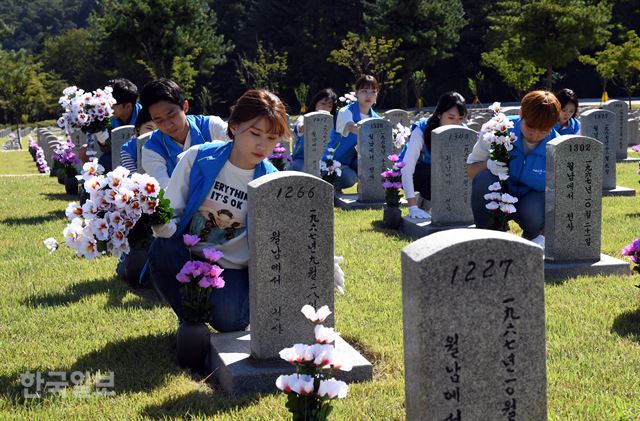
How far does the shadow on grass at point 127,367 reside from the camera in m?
4.71

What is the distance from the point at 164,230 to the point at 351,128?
802 centimetres

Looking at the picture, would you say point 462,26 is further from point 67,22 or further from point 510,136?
point 67,22

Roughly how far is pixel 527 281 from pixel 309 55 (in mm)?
47046

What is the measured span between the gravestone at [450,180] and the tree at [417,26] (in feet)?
117

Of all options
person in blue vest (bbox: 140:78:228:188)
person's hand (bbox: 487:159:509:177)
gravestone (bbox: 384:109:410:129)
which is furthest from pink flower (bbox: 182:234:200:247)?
gravestone (bbox: 384:109:410:129)

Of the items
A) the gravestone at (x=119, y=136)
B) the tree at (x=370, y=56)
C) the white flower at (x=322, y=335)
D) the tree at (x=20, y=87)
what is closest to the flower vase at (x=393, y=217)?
the gravestone at (x=119, y=136)

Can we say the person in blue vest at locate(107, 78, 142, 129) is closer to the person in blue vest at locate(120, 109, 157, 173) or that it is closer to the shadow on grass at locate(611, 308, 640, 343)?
the person in blue vest at locate(120, 109, 157, 173)

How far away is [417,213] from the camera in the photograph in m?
9.98

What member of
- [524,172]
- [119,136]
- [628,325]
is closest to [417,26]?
[119,136]

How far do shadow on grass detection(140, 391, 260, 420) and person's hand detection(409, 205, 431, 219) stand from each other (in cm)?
570

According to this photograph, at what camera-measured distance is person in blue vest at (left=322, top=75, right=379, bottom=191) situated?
473 inches

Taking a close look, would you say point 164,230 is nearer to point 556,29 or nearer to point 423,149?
point 423,149

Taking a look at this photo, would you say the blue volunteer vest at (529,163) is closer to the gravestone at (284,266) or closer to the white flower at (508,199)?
the white flower at (508,199)

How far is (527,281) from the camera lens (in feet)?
10.6
